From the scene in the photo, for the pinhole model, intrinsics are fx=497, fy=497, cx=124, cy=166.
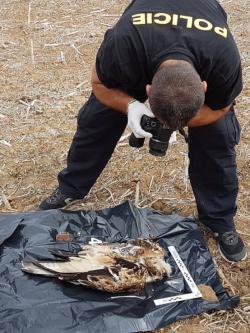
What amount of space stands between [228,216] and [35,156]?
1.47 meters

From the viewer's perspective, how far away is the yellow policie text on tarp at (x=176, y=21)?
7.25 ft

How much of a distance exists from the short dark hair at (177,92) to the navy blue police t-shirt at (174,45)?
123 millimetres

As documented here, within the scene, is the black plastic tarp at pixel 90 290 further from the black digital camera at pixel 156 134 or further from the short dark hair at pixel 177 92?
the short dark hair at pixel 177 92

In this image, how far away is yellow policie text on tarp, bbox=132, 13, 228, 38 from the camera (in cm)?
221

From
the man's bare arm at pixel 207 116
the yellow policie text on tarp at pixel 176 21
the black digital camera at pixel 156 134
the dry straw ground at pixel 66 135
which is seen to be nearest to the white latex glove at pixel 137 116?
the black digital camera at pixel 156 134

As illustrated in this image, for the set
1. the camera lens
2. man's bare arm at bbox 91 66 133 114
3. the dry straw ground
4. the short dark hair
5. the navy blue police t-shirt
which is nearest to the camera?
the short dark hair

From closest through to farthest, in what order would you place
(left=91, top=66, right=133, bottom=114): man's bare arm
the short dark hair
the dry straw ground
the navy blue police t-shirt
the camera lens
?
the short dark hair → the navy blue police t-shirt → the camera lens → (left=91, top=66, right=133, bottom=114): man's bare arm → the dry straw ground

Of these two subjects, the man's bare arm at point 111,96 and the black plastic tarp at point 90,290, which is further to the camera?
the man's bare arm at point 111,96

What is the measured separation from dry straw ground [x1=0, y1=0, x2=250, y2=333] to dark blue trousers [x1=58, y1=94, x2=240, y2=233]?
21cm

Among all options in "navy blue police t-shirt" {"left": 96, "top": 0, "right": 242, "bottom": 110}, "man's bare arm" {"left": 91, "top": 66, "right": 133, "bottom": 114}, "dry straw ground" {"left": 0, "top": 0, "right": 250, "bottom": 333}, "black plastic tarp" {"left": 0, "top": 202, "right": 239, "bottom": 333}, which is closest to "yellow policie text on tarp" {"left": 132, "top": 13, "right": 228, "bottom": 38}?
"navy blue police t-shirt" {"left": 96, "top": 0, "right": 242, "bottom": 110}

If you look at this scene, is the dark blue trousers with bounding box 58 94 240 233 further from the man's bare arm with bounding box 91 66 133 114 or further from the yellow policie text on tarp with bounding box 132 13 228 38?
the yellow policie text on tarp with bounding box 132 13 228 38

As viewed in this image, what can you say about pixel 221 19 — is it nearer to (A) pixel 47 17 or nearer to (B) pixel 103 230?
(B) pixel 103 230

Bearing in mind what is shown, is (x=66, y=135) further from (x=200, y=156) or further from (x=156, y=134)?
(x=156, y=134)

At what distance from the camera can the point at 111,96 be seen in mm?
2500
